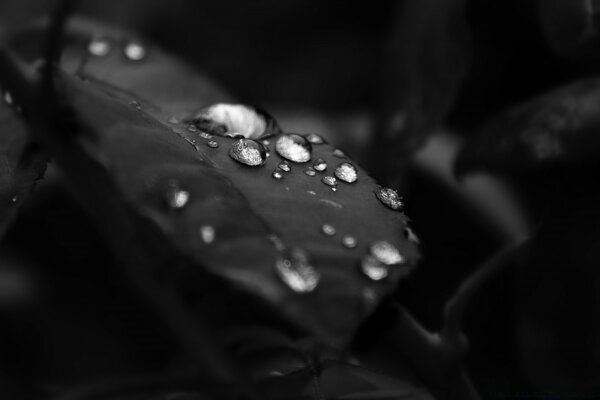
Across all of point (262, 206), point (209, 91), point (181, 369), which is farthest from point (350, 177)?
point (209, 91)

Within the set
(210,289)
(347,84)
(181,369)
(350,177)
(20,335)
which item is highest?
(350,177)

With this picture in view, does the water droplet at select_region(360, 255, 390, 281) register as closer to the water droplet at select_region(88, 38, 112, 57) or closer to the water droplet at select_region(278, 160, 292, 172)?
the water droplet at select_region(278, 160, 292, 172)

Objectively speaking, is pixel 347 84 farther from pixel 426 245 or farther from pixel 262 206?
pixel 262 206

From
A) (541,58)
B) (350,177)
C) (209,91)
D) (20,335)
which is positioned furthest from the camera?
(20,335)

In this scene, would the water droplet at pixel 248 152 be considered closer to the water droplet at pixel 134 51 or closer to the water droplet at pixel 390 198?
the water droplet at pixel 390 198

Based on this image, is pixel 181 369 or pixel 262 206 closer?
pixel 262 206

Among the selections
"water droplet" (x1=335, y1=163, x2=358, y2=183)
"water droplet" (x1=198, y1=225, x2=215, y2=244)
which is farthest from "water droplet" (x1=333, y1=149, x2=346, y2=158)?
"water droplet" (x1=198, y1=225, x2=215, y2=244)

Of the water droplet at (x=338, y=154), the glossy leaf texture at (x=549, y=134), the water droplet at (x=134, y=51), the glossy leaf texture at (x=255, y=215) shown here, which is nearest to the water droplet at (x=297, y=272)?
the glossy leaf texture at (x=255, y=215)

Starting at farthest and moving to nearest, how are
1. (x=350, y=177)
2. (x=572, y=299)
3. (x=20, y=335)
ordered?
1. (x=20, y=335)
2. (x=572, y=299)
3. (x=350, y=177)
